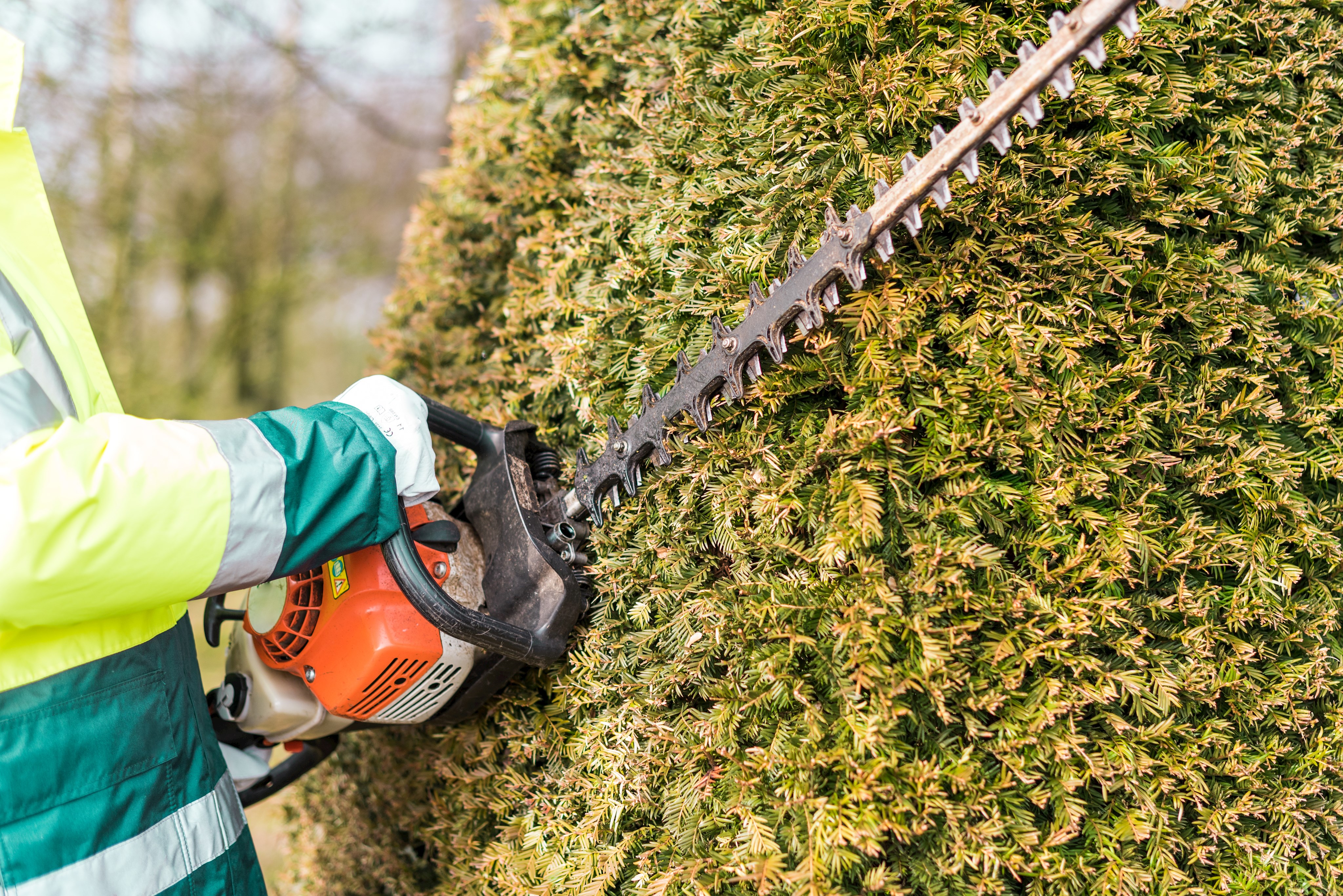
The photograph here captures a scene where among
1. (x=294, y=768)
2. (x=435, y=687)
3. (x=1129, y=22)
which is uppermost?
(x=1129, y=22)

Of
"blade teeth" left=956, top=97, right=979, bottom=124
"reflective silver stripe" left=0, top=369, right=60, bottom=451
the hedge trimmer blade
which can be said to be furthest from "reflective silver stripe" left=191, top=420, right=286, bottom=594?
"blade teeth" left=956, top=97, right=979, bottom=124

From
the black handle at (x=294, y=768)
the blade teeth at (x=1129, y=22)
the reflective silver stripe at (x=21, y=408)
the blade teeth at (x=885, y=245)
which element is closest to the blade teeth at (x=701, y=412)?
the blade teeth at (x=885, y=245)

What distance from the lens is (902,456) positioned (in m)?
1.42

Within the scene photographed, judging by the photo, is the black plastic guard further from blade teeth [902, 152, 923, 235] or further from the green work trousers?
blade teeth [902, 152, 923, 235]

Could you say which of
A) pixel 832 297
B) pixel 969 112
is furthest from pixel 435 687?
pixel 969 112

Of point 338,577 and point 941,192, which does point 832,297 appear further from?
point 338,577

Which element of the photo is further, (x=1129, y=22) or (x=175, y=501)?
(x=175, y=501)

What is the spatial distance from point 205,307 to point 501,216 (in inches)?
420

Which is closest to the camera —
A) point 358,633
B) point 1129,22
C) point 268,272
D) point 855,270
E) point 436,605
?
point 1129,22

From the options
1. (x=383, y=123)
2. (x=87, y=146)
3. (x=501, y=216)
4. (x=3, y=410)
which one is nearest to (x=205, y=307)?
(x=87, y=146)

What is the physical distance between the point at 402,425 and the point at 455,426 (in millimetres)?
217

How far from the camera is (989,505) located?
55.1 inches

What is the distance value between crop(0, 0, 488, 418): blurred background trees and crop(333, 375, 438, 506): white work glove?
6.89m

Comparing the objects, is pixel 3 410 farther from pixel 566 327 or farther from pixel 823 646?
pixel 823 646
